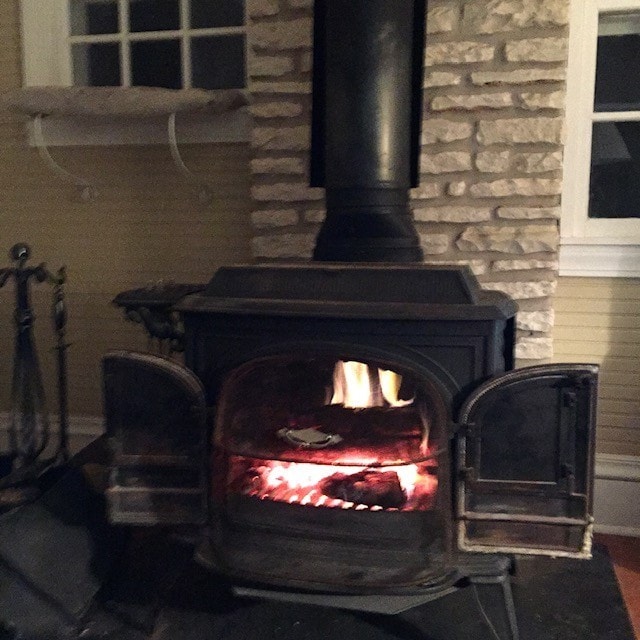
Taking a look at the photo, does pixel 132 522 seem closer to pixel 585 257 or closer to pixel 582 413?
pixel 582 413

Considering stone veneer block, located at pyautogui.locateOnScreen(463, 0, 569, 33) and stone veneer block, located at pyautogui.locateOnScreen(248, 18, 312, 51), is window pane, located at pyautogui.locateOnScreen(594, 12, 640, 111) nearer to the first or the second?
stone veneer block, located at pyautogui.locateOnScreen(463, 0, 569, 33)

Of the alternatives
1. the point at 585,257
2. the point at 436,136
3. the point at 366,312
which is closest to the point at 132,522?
the point at 366,312

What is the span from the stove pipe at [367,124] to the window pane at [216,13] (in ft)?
2.63

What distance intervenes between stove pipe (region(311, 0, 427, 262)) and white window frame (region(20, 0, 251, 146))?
2.72 ft

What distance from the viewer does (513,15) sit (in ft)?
6.70

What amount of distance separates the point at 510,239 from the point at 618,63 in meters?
0.69

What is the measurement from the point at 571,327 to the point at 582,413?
0.77 metres

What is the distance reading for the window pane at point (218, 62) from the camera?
2545 millimetres

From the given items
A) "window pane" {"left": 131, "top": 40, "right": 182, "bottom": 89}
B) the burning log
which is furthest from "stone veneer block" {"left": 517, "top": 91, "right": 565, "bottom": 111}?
"window pane" {"left": 131, "top": 40, "right": 182, "bottom": 89}

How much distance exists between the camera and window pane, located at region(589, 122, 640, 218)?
2291 millimetres

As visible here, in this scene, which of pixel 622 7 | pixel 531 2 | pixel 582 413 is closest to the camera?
pixel 582 413

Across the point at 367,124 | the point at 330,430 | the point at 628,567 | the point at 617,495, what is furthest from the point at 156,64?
the point at 628,567

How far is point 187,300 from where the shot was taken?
1.76 meters

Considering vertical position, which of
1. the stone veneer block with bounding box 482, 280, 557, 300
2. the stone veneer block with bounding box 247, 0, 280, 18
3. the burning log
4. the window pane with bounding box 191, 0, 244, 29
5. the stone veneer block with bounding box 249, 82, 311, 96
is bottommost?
the burning log
